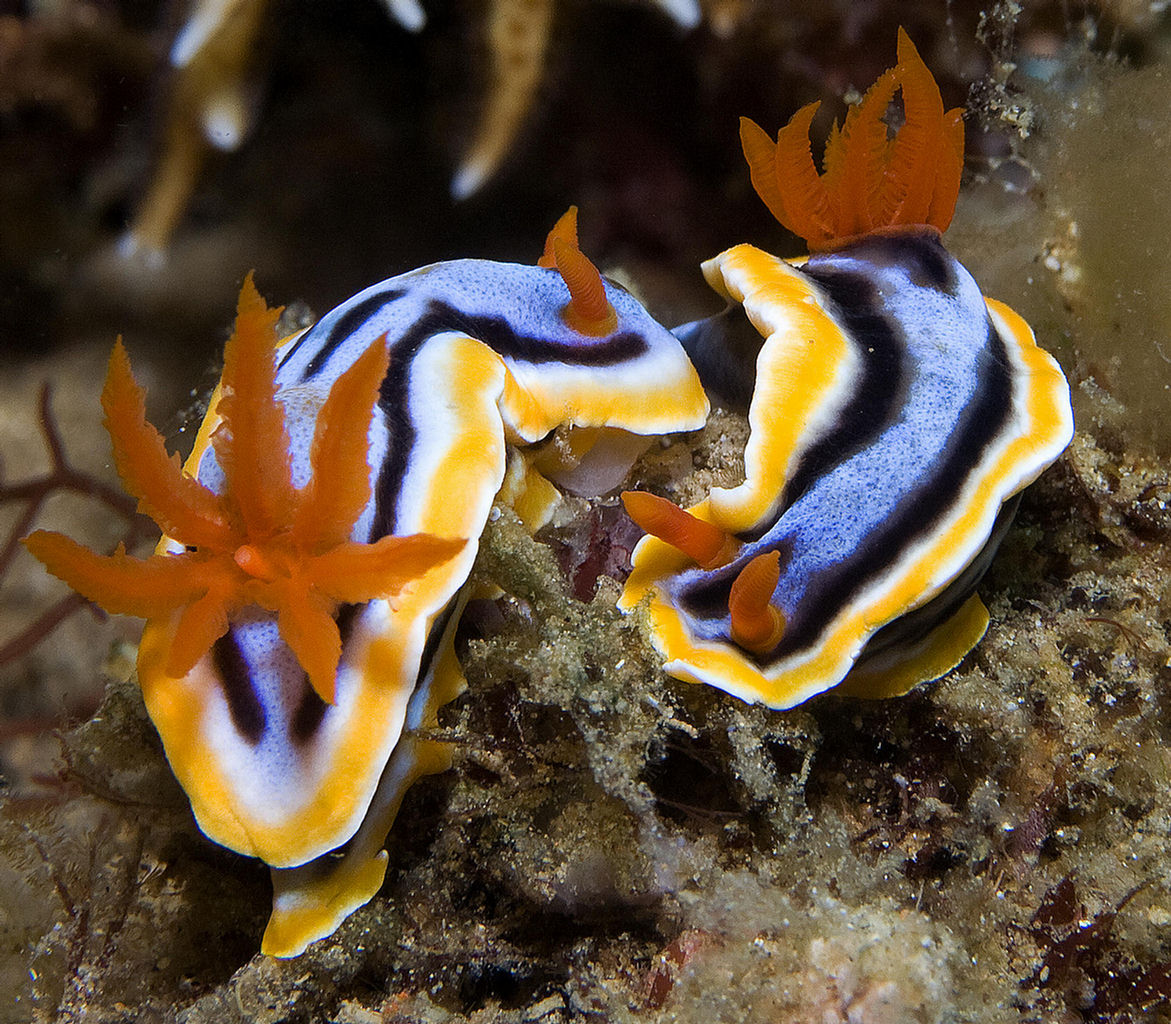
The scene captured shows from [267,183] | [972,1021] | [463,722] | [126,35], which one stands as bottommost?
[972,1021]

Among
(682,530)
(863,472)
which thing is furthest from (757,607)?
(863,472)

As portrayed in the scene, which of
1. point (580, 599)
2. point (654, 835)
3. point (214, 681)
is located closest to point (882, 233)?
point (580, 599)

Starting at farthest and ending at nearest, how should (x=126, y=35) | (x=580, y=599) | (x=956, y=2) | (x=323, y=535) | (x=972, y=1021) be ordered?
(x=956, y=2), (x=126, y=35), (x=580, y=599), (x=323, y=535), (x=972, y=1021)

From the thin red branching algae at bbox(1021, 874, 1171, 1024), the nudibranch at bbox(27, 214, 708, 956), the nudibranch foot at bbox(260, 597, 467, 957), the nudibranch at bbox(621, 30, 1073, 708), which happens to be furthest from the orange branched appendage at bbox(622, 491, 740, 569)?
the thin red branching algae at bbox(1021, 874, 1171, 1024)

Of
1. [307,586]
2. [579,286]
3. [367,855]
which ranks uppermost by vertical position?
[579,286]

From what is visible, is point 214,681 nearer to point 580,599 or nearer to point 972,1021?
point 580,599

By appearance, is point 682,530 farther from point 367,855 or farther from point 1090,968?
point 1090,968

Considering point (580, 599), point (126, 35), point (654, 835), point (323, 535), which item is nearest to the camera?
point (323, 535)
